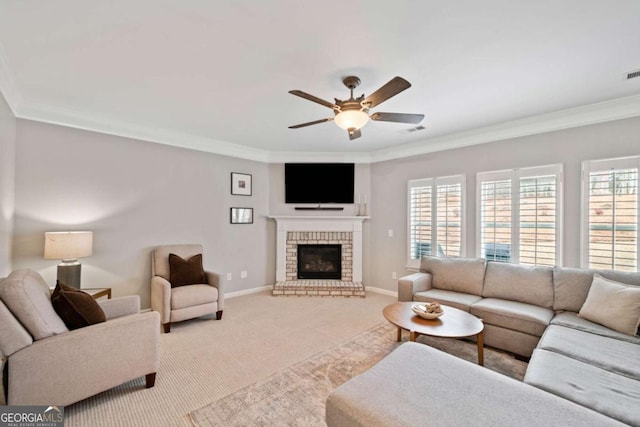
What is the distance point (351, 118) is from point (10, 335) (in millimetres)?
2652

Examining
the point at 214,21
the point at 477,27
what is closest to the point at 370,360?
the point at 477,27

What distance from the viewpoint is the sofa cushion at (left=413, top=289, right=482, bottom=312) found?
9.96ft

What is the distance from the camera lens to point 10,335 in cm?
159

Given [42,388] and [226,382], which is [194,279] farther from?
[42,388]

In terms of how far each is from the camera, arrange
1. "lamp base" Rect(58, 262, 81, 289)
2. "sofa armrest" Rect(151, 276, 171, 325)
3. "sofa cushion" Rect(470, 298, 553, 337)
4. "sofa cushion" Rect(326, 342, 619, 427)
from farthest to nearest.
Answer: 1. "sofa armrest" Rect(151, 276, 171, 325)
2. "lamp base" Rect(58, 262, 81, 289)
3. "sofa cushion" Rect(470, 298, 553, 337)
4. "sofa cushion" Rect(326, 342, 619, 427)

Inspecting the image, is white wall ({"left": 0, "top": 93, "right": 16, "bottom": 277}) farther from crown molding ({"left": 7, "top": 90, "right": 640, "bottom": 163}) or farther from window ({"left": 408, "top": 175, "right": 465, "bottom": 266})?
window ({"left": 408, "top": 175, "right": 465, "bottom": 266})

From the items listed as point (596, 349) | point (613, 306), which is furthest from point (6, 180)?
point (613, 306)

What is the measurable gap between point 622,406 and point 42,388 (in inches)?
127

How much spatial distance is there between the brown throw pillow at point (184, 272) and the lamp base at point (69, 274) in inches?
36.2

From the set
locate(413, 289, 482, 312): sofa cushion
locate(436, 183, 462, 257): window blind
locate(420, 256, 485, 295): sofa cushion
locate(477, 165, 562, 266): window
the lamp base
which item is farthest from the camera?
locate(436, 183, 462, 257): window blind

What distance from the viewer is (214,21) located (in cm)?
172

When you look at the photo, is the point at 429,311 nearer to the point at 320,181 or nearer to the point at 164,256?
the point at 320,181

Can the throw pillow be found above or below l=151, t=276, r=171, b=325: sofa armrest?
above

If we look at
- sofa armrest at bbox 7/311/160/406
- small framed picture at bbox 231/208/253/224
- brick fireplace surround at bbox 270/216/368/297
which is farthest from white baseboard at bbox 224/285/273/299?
sofa armrest at bbox 7/311/160/406
